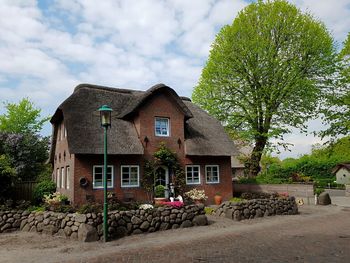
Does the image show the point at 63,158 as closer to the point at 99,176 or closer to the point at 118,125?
the point at 99,176

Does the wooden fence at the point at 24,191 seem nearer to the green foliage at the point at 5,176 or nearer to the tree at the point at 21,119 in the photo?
the green foliage at the point at 5,176

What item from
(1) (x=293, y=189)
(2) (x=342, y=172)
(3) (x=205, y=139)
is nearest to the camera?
(3) (x=205, y=139)

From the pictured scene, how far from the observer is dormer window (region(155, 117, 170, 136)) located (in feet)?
66.9

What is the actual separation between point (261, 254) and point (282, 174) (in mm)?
28271

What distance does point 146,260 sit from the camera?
855cm

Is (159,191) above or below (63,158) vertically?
below

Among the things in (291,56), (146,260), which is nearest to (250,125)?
(291,56)

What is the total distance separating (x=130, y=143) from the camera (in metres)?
18.6

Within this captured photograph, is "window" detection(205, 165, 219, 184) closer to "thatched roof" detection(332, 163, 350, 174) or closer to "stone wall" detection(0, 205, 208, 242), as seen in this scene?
"stone wall" detection(0, 205, 208, 242)

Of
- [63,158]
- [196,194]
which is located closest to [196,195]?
[196,194]

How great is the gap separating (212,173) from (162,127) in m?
4.77

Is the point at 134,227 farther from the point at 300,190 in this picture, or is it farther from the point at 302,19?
the point at 302,19

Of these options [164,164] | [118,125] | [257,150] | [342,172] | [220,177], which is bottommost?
[220,177]

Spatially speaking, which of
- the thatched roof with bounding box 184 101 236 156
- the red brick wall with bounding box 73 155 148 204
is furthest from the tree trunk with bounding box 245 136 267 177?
the red brick wall with bounding box 73 155 148 204
